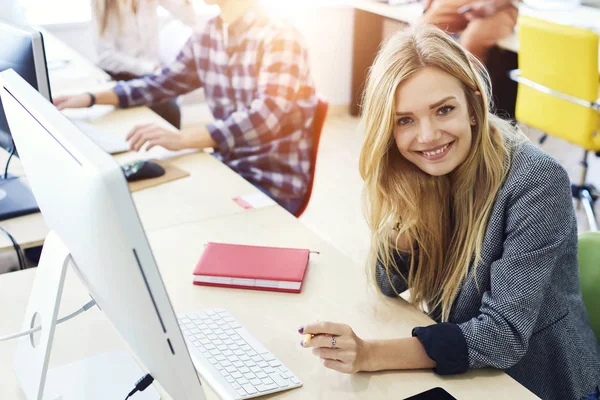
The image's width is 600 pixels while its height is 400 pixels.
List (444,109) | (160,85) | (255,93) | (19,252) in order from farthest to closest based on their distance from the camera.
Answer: (160,85)
(255,93)
(19,252)
(444,109)

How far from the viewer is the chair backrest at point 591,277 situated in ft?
4.33

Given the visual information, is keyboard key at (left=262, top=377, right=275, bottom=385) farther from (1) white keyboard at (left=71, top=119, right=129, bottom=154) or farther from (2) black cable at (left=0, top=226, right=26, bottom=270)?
(1) white keyboard at (left=71, top=119, right=129, bottom=154)

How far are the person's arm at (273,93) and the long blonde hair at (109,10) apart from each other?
1.86 metres

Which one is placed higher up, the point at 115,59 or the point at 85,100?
the point at 85,100

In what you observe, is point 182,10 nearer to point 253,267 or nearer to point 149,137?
point 149,137

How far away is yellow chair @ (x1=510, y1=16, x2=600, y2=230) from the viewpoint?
2717 mm

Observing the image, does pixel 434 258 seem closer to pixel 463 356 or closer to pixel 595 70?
pixel 463 356

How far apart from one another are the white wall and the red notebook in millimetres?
3296

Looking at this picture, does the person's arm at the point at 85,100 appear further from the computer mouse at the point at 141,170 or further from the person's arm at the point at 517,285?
the person's arm at the point at 517,285

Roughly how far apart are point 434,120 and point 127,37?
9.20 ft

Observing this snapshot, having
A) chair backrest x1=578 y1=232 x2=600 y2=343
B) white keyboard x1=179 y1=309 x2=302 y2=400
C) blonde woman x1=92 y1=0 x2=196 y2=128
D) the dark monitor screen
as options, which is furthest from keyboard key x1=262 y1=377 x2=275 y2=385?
blonde woman x1=92 y1=0 x2=196 y2=128

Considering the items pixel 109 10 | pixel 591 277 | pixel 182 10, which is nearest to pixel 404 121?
pixel 591 277

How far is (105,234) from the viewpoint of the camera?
70cm

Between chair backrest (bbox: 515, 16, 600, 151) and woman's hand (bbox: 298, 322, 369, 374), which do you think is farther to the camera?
chair backrest (bbox: 515, 16, 600, 151)
